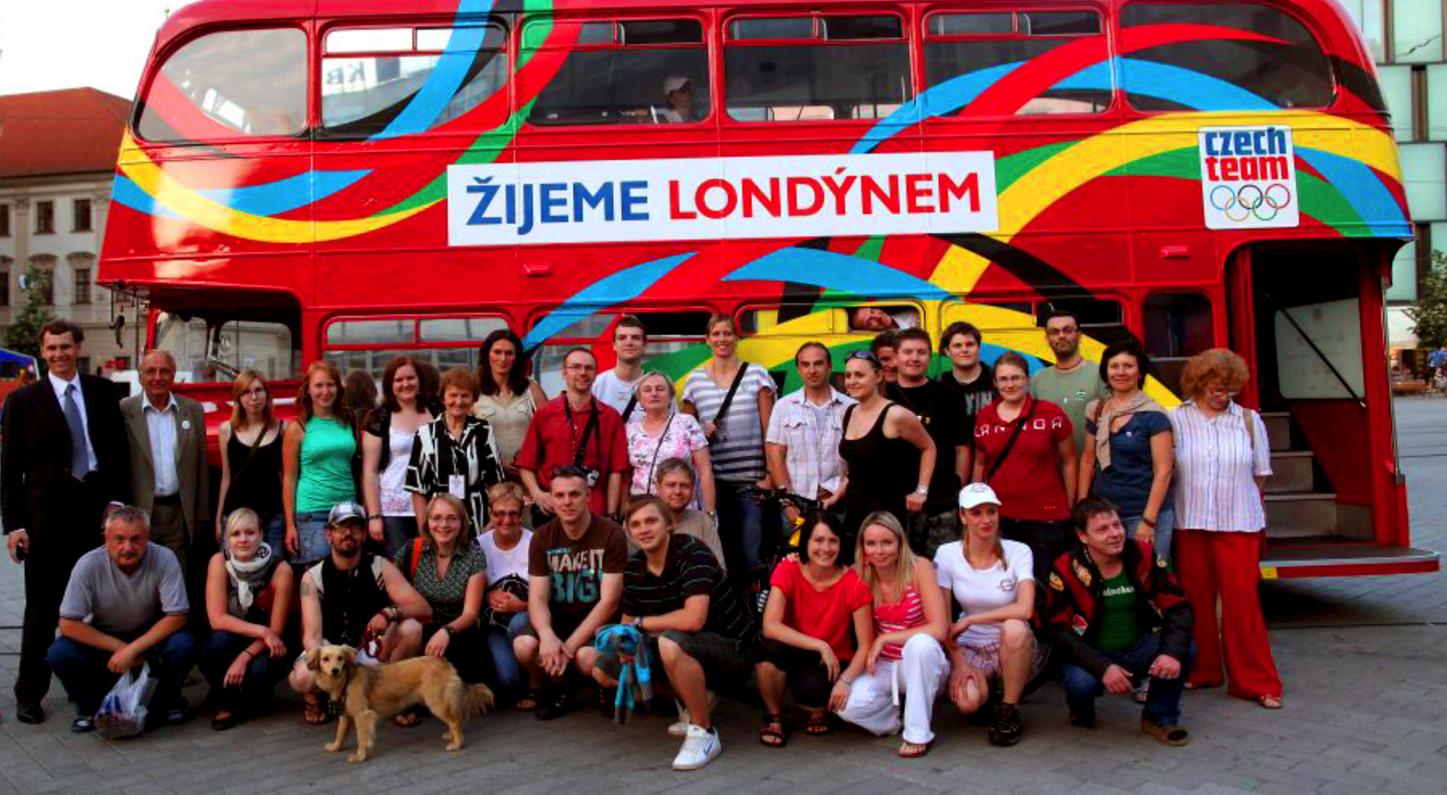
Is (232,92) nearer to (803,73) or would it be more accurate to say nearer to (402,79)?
(402,79)

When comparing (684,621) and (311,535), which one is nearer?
(684,621)

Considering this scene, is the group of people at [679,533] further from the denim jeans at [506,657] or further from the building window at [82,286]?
the building window at [82,286]

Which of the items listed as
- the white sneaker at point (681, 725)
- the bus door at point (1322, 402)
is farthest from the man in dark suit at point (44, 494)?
the bus door at point (1322, 402)

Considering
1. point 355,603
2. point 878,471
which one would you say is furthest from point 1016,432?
point 355,603

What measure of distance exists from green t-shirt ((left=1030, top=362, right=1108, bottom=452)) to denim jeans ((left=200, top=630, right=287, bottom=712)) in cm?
466

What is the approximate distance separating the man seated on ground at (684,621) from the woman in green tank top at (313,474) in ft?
6.62

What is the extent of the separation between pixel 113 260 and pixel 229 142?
43.4 inches

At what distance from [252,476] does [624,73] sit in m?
3.57

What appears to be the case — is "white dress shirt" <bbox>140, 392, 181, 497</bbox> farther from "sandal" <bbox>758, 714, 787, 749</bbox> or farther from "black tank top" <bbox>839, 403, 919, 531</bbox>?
"black tank top" <bbox>839, 403, 919, 531</bbox>

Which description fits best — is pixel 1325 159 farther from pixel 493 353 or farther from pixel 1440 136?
pixel 1440 136

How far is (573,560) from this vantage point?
18.4ft

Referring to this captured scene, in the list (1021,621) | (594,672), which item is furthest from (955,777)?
(594,672)

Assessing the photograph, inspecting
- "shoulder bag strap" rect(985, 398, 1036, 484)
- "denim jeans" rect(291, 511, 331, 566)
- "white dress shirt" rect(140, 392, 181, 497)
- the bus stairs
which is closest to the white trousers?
"shoulder bag strap" rect(985, 398, 1036, 484)

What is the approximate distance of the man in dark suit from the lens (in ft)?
19.0
